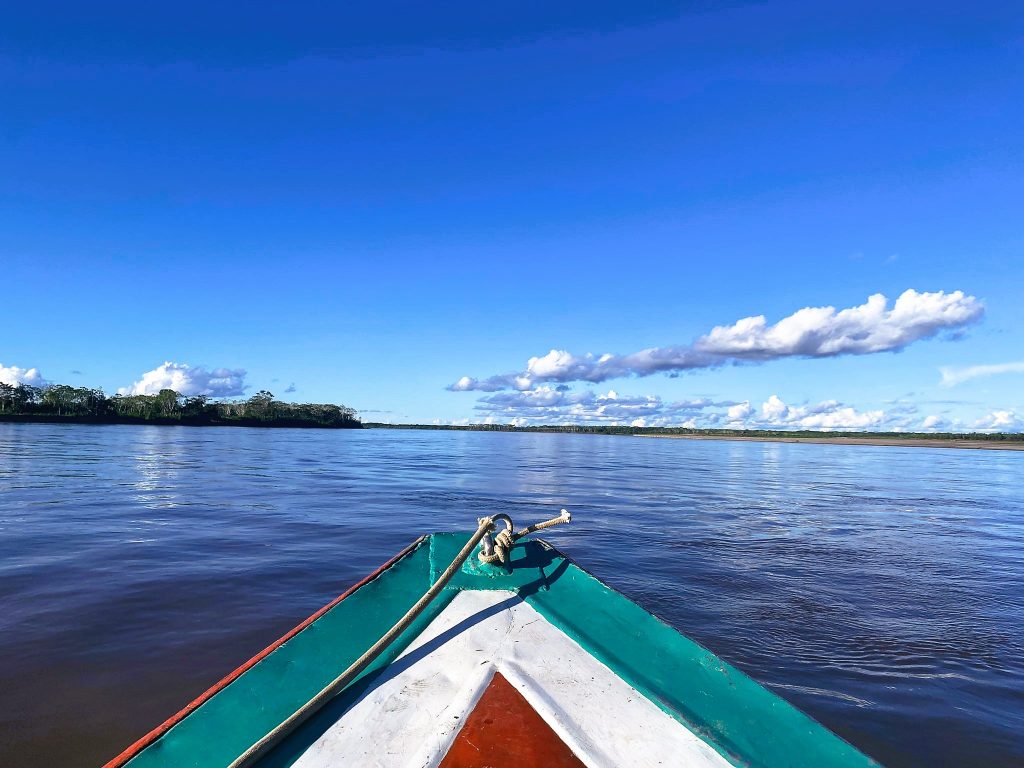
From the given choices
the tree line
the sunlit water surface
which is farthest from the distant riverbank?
the sunlit water surface

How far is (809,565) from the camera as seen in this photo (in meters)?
8.62

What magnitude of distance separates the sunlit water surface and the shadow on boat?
2213 millimetres

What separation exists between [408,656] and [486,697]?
1.45 ft

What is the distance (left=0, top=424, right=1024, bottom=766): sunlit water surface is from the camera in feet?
13.1

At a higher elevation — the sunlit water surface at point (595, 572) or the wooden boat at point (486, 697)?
the wooden boat at point (486, 697)

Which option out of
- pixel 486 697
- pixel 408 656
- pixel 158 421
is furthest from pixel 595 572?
pixel 158 421

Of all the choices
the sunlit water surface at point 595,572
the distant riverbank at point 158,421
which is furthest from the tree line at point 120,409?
the sunlit water surface at point 595,572

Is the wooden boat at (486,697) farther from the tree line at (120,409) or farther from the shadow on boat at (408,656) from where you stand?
the tree line at (120,409)

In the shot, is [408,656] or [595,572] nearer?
[408,656]

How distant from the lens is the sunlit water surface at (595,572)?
4.00 metres

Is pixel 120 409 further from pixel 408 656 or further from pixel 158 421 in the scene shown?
pixel 408 656

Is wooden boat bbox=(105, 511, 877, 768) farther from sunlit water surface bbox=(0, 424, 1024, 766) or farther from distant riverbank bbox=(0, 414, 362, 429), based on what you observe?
distant riverbank bbox=(0, 414, 362, 429)

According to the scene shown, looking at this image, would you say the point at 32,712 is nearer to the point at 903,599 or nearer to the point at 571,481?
the point at 903,599

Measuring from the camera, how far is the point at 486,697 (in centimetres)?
220
